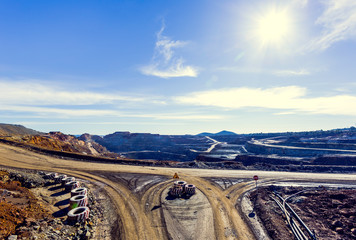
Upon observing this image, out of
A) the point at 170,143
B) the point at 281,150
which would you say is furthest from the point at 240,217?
the point at 170,143

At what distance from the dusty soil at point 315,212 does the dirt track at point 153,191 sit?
2.16 meters

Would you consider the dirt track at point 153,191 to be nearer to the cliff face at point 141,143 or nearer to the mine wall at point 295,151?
the mine wall at point 295,151

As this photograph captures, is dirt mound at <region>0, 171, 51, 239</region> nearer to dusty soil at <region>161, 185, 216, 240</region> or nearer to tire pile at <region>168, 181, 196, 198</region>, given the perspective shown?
dusty soil at <region>161, 185, 216, 240</region>

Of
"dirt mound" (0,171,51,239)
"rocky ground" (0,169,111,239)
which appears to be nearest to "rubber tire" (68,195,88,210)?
"rocky ground" (0,169,111,239)

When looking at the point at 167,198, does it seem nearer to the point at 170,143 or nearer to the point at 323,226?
the point at 323,226

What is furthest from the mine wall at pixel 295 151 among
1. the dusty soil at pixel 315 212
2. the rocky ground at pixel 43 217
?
the rocky ground at pixel 43 217

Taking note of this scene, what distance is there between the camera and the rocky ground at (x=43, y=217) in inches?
409

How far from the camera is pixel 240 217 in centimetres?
1578

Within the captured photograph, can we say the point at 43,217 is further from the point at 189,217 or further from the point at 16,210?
the point at 189,217

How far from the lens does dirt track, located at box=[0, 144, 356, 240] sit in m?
13.4

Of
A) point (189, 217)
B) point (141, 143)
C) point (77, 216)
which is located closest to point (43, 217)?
point (77, 216)

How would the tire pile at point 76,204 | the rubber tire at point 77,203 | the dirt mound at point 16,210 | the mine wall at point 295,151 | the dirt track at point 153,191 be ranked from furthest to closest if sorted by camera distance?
the mine wall at point 295,151, the rubber tire at point 77,203, the dirt track at point 153,191, the tire pile at point 76,204, the dirt mound at point 16,210

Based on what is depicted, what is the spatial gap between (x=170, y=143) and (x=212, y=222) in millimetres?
123930

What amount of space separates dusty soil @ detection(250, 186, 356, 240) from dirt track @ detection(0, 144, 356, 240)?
2.16 meters
